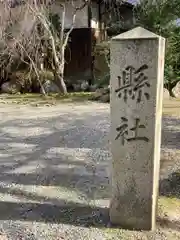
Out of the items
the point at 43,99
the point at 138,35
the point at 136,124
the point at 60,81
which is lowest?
the point at 43,99

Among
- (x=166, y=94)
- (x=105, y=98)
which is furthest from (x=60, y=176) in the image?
(x=166, y=94)

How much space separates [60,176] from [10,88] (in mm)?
8844

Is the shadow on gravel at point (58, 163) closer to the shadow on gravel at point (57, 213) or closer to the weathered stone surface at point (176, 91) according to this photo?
the shadow on gravel at point (57, 213)

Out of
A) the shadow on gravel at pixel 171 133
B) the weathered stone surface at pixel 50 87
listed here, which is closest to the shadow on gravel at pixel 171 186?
the shadow on gravel at pixel 171 133

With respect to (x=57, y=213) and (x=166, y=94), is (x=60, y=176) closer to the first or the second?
A: (x=57, y=213)

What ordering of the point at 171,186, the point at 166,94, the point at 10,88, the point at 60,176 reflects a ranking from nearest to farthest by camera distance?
the point at 171,186 → the point at 60,176 → the point at 166,94 → the point at 10,88

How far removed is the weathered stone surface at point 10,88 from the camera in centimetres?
1269

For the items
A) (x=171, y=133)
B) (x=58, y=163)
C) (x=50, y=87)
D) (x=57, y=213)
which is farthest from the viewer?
(x=50, y=87)

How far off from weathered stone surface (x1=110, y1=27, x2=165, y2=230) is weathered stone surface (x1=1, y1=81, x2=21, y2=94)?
10143 mm

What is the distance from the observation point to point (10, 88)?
12688 mm

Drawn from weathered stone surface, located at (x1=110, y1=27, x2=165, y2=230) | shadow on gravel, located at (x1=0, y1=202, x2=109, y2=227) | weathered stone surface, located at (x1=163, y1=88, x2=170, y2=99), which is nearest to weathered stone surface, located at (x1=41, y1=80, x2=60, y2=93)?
weathered stone surface, located at (x1=163, y1=88, x2=170, y2=99)

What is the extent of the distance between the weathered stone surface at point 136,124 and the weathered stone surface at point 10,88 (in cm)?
1014

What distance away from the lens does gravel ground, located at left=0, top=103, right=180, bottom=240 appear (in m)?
3.09

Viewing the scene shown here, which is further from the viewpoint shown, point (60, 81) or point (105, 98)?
point (60, 81)
